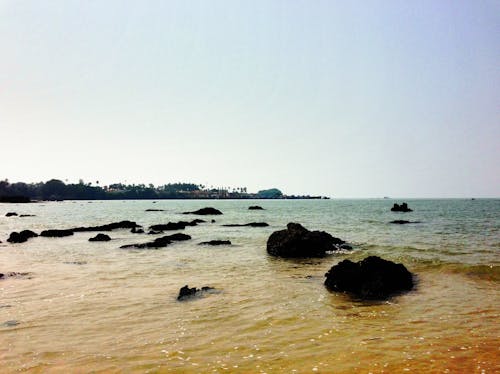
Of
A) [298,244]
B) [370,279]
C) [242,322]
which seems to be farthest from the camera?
[298,244]

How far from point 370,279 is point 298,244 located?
1086cm

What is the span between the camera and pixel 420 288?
15094mm

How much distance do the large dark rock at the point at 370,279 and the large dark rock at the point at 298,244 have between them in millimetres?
9461

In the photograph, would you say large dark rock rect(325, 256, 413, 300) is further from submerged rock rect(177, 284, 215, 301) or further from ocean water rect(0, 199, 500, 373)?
submerged rock rect(177, 284, 215, 301)

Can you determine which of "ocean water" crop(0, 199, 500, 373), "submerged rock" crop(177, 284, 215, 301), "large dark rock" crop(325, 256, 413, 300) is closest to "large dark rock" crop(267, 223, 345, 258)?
"ocean water" crop(0, 199, 500, 373)

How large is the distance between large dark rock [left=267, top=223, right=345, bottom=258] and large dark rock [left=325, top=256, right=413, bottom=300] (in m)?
9.46

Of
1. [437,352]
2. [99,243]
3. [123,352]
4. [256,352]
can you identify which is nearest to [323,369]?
[256,352]

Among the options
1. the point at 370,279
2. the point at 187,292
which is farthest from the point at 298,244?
the point at 187,292

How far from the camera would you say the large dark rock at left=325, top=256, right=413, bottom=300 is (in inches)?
554

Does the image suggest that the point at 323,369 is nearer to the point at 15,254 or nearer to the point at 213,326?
the point at 213,326

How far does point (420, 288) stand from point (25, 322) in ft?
45.7

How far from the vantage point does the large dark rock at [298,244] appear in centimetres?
2506

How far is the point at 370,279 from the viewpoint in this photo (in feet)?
47.8

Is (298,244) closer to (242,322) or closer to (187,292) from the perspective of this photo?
(187,292)
